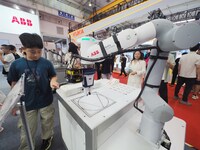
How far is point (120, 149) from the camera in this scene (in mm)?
614

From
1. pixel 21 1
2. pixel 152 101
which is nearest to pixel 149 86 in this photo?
pixel 152 101

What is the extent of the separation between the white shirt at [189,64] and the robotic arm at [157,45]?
87.8 inches

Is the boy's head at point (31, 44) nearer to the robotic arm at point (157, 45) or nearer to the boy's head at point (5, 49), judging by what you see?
the robotic arm at point (157, 45)

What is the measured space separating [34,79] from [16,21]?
224 inches

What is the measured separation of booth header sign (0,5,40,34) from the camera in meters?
4.36

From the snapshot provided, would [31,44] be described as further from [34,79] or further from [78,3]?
[78,3]

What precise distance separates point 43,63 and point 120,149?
3.44ft

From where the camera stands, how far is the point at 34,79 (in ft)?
3.27

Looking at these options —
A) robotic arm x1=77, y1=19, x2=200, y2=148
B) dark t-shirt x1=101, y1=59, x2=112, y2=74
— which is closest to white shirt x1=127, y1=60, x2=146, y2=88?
dark t-shirt x1=101, y1=59, x2=112, y2=74

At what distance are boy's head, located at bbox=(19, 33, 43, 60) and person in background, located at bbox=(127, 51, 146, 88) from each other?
5.46ft

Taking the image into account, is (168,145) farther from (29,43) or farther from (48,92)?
(29,43)

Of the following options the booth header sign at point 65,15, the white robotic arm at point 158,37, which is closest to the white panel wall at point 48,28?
the booth header sign at point 65,15

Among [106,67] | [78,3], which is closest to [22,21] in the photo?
[78,3]

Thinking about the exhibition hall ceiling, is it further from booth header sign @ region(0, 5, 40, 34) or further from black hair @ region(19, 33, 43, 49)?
black hair @ region(19, 33, 43, 49)
